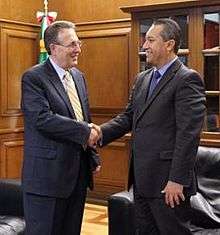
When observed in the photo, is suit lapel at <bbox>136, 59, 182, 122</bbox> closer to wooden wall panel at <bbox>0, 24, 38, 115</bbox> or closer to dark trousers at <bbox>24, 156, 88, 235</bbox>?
dark trousers at <bbox>24, 156, 88, 235</bbox>

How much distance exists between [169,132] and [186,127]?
0.11 m

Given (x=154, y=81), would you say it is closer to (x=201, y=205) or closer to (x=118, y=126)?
(x=118, y=126)

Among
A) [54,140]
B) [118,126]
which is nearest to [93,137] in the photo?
[54,140]

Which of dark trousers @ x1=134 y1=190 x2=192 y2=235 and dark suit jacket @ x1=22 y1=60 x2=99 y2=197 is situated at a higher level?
dark suit jacket @ x1=22 y1=60 x2=99 y2=197

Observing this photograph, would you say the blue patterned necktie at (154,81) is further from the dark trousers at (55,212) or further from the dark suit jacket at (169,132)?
the dark trousers at (55,212)

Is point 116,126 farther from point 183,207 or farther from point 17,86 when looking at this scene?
point 17,86

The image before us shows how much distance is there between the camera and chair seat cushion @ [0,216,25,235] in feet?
9.36

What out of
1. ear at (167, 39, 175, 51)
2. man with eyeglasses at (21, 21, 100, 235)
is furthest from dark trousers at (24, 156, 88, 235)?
ear at (167, 39, 175, 51)

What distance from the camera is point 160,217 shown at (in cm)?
231

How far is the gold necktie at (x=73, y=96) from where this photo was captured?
252 centimetres

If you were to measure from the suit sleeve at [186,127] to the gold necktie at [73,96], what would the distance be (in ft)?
1.86

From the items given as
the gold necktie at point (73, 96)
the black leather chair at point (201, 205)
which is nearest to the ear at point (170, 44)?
the gold necktie at point (73, 96)

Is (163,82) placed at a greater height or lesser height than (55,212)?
greater

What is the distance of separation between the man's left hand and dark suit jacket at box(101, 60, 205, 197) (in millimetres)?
26
